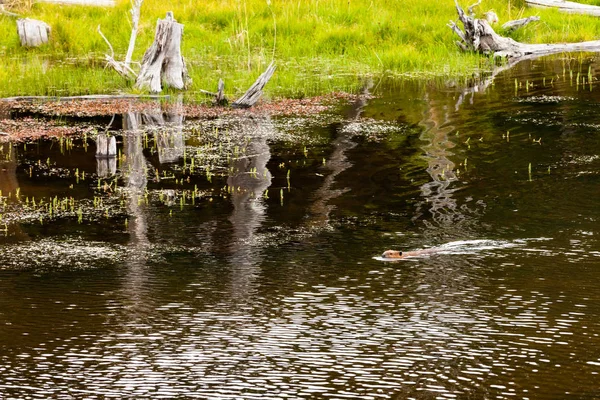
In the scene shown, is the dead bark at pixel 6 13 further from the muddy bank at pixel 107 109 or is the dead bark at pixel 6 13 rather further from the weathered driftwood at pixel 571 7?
the weathered driftwood at pixel 571 7

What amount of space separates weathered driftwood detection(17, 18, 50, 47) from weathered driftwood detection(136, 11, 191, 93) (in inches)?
217

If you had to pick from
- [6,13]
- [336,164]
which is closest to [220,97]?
[336,164]

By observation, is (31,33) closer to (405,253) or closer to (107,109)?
(107,109)

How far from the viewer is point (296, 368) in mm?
6664

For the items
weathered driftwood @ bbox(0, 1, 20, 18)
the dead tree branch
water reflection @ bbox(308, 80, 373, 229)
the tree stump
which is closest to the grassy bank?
weathered driftwood @ bbox(0, 1, 20, 18)

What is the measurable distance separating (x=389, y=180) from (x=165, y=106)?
6.75 meters

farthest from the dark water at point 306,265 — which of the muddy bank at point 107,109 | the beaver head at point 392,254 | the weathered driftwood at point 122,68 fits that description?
the weathered driftwood at point 122,68

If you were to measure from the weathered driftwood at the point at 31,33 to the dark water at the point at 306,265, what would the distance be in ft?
29.4

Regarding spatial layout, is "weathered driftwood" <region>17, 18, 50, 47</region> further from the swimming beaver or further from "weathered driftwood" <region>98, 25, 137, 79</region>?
the swimming beaver

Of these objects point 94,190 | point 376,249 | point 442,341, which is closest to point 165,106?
point 94,190

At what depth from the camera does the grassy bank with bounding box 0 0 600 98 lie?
19.7m

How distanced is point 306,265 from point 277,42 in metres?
14.6

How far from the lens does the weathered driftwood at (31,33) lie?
75.5 ft

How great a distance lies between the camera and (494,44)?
2242 cm
